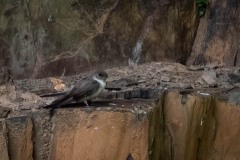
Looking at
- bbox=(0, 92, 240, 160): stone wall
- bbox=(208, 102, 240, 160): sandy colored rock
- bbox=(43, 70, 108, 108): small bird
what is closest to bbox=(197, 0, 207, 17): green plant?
bbox=(208, 102, 240, 160): sandy colored rock

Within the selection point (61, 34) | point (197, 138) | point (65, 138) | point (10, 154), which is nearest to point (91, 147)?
point (65, 138)

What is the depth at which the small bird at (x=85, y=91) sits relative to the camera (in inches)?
224

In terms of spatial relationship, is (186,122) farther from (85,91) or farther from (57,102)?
(57,102)

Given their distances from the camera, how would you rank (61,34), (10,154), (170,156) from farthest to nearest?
(61,34), (170,156), (10,154)

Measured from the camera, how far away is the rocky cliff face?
723cm

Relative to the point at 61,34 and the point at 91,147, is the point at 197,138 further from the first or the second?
the point at 61,34

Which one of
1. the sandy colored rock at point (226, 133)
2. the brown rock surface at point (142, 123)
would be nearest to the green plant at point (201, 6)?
the brown rock surface at point (142, 123)

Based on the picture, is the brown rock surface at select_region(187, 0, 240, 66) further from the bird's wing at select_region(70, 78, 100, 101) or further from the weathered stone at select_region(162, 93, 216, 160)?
the bird's wing at select_region(70, 78, 100, 101)

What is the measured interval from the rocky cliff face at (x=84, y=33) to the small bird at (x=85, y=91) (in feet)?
4.67

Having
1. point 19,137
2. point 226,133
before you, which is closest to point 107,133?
point 19,137

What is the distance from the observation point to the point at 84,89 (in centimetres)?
578

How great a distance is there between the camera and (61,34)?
23.9ft

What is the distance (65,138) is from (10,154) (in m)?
0.46

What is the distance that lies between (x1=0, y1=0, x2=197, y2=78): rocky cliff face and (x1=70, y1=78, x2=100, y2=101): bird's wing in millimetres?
1467
